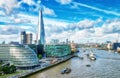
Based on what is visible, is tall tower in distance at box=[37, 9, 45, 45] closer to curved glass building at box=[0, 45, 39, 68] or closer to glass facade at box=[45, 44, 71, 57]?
glass facade at box=[45, 44, 71, 57]

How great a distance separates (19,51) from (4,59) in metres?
4.59

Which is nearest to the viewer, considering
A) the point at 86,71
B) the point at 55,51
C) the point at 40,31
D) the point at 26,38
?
the point at 86,71

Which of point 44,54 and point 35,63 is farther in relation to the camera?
point 44,54

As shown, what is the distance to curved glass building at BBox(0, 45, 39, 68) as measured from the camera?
175 feet

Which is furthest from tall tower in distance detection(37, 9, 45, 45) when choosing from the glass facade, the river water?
the river water

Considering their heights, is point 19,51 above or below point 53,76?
above

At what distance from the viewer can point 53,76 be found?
43.6 metres

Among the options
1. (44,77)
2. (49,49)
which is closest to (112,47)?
(49,49)

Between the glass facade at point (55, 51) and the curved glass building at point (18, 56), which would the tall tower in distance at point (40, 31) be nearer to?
the glass facade at point (55, 51)

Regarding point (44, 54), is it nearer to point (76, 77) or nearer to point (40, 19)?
point (40, 19)

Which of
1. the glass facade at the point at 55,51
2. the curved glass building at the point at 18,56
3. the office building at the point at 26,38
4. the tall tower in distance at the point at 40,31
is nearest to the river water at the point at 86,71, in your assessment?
Answer: the curved glass building at the point at 18,56

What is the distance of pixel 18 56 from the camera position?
181ft

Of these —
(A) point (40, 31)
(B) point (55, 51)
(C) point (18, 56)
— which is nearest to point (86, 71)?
(C) point (18, 56)

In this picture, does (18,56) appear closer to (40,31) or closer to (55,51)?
(55,51)
